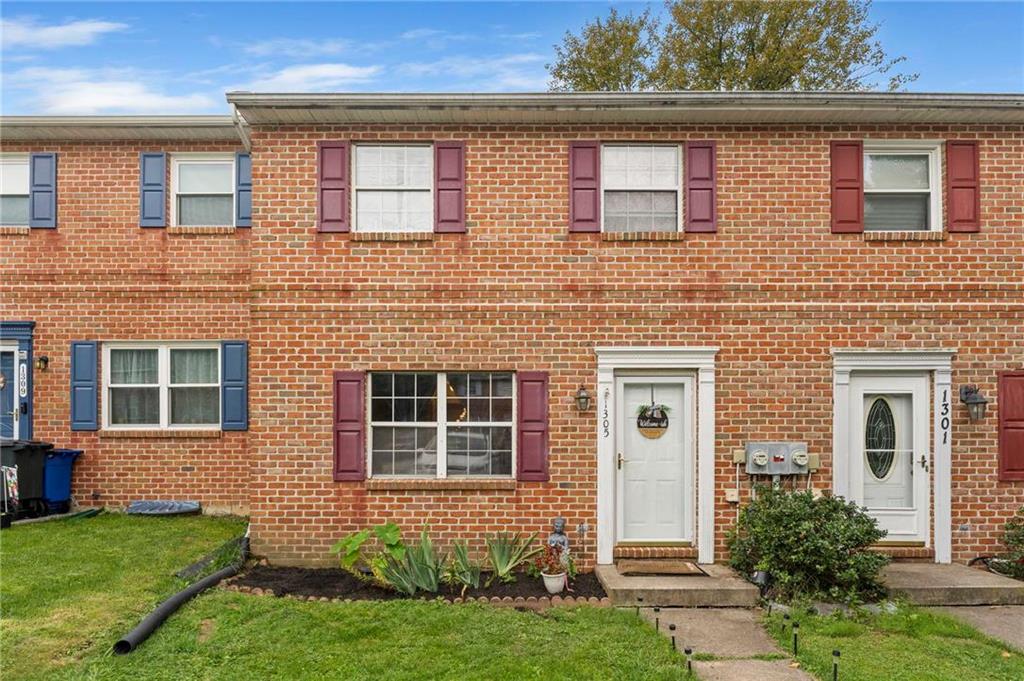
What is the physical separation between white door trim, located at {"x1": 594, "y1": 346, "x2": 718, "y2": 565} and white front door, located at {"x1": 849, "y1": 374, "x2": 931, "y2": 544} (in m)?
1.69

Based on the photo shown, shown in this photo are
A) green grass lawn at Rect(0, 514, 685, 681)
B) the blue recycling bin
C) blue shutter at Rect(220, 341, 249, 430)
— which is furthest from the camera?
blue shutter at Rect(220, 341, 249, 430)

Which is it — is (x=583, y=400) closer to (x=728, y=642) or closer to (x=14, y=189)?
(x=728, y=642)

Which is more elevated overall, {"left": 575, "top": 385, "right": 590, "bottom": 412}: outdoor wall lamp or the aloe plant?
{"left": 575, "top": 385, "right": 590, "bottom": 412}: outdoor wall lamp

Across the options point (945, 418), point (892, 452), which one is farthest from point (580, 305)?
point (945, 418)

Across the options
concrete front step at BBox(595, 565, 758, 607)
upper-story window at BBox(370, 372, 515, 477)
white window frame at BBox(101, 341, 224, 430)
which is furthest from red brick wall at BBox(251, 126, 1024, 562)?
white window frame at BBox(101, 341, 224, 430)

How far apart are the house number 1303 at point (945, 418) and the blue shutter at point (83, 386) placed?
452 inches

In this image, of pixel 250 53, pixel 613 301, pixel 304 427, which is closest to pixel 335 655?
pixel 304 427

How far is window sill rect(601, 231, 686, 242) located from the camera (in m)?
7.68

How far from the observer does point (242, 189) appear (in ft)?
33.3

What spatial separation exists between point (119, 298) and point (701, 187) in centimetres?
854

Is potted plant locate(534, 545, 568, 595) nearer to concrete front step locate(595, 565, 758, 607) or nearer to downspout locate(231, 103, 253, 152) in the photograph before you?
concrete front step locate(595, 565, 758, 607)

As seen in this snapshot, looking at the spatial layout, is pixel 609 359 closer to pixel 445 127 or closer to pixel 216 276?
pixel 445 127

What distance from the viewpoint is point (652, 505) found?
777 centimetres

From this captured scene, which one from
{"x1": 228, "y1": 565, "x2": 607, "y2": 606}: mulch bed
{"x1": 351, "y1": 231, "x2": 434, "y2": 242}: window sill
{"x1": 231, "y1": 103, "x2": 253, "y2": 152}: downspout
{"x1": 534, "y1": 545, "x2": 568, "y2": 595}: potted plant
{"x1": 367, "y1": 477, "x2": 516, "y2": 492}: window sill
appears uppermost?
{"x1": 231, "y1": 103, "x2": 253, "y2": 152}: downspout
